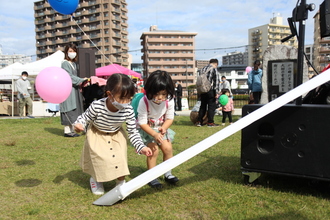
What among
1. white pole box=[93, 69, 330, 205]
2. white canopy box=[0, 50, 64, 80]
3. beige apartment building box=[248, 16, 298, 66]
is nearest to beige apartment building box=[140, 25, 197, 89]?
beige apartment building box=[248, 16, 298, 66]

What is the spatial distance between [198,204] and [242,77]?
70.2m

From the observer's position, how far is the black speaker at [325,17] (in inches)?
91.6

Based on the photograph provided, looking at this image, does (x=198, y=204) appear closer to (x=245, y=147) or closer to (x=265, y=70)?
(x=245, y=147)

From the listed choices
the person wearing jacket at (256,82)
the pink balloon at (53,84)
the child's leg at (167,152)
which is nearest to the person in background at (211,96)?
the person wearing jacket at (256,82)

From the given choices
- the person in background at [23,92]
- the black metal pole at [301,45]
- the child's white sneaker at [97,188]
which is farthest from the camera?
the person in background at [23,92]

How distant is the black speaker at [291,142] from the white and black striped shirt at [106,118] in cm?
98

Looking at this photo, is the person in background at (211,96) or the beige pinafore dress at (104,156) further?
the person in background at (211,96)

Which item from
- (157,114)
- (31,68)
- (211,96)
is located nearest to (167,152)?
(157,114)

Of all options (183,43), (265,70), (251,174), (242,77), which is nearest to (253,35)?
(183,43)

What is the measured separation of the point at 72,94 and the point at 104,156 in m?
3.51

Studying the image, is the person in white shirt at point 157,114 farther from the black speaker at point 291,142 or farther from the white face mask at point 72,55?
the white face mask at point 72,55

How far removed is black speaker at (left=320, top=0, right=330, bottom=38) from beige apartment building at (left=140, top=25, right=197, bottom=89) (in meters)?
80.2

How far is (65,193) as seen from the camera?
255 centimetres

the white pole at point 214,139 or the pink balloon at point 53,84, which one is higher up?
the pink balloon at point 53,84
